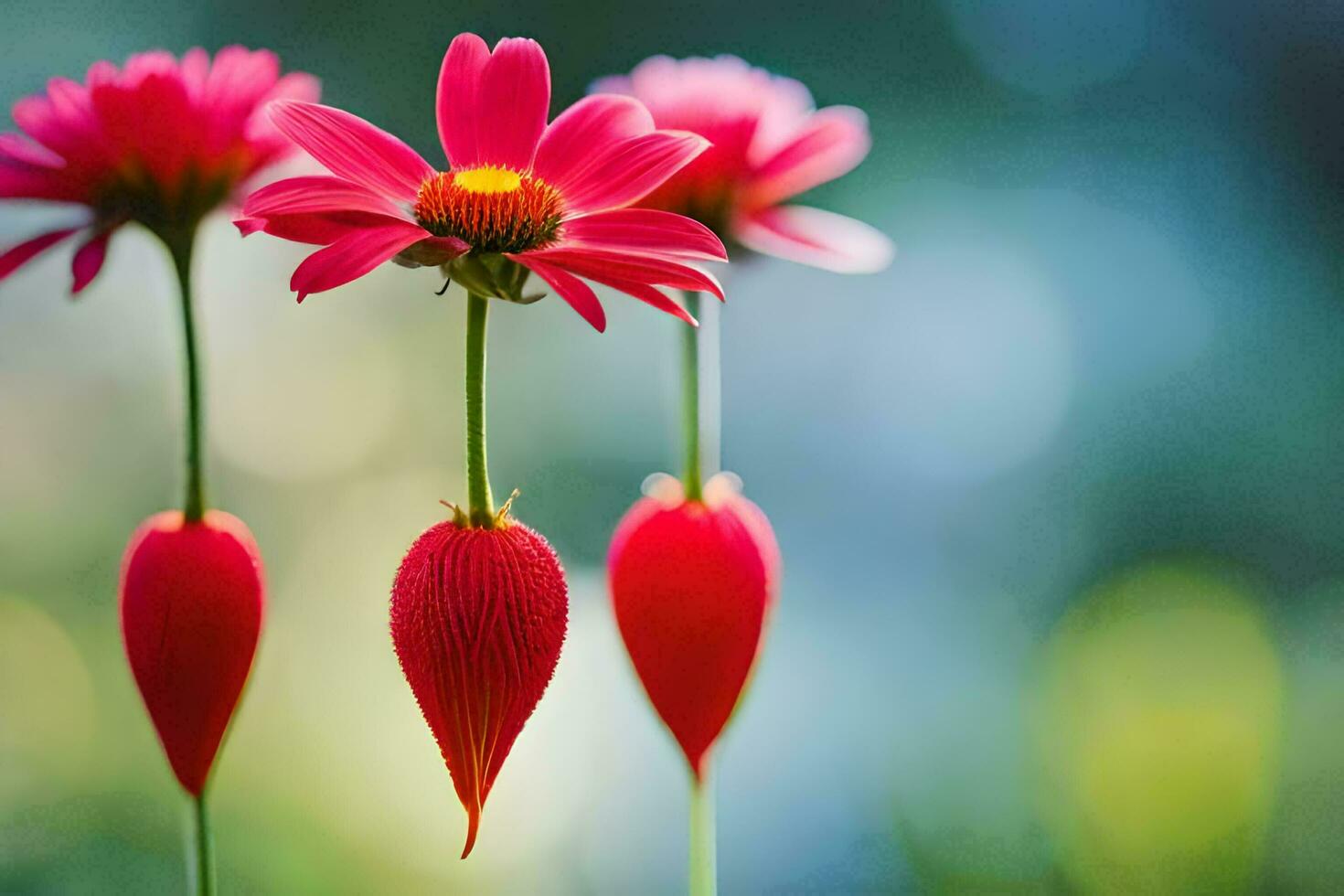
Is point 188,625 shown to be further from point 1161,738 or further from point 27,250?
point 1161,738

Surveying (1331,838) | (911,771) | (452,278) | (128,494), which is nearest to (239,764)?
(128,494)

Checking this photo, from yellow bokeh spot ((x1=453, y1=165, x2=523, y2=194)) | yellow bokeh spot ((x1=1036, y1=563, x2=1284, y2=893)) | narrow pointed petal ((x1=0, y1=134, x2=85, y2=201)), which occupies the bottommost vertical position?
yellow bokeh spot ((x1=1036, y1=563, x2=1284, y2=893))

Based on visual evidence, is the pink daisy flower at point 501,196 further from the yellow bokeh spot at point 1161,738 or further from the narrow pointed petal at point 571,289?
the yellow bokeh spot at point 1161,738

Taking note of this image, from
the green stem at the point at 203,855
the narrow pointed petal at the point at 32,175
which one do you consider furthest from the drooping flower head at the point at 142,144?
the green stem at the point at 203,855

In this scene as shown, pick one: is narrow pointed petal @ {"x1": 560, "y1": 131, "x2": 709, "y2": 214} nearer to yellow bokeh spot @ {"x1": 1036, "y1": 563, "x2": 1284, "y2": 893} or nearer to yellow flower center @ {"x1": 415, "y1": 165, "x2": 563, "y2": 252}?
yellow flower center @ {"x1": 415, "y1": 165, "x2": 563, "y2": 252}

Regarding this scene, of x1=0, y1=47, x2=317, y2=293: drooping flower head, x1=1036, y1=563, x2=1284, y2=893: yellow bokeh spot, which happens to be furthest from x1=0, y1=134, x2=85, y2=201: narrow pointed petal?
x1=1036, y1=563, x2=1284, y2=893: yellow bokeh spot

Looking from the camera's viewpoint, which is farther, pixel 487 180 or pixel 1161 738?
pixel 1161 738

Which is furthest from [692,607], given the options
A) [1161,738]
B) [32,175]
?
[1161,738]
